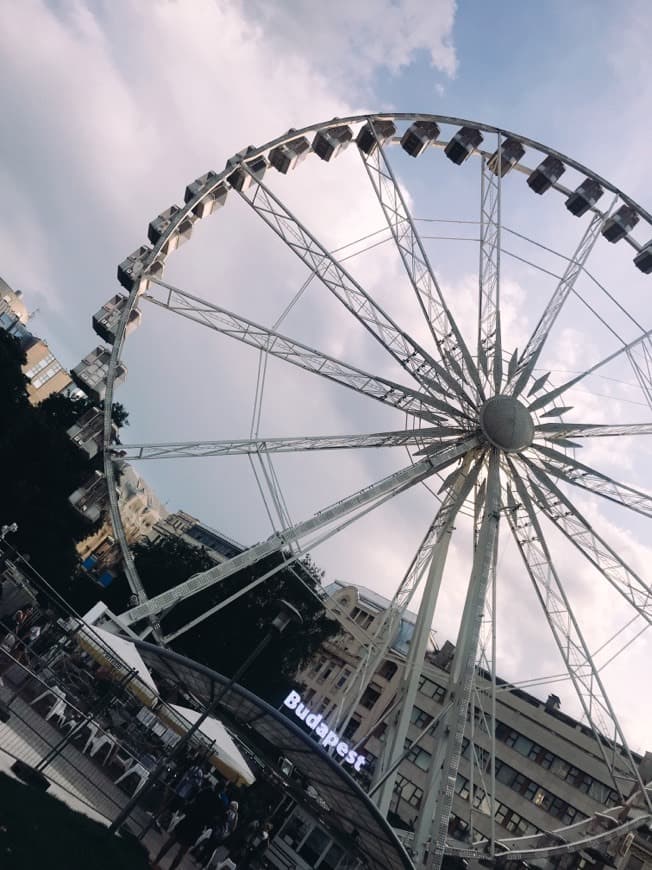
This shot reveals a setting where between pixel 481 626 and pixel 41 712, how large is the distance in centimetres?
1158

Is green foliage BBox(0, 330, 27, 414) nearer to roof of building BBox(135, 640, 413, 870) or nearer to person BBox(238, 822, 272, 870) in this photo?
roof of building BBox(135, 640, 413, 870)

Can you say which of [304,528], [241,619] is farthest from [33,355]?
[304,528]

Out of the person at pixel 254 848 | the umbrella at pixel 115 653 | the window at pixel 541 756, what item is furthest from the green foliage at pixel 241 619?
the umbrella at pixel 115 653

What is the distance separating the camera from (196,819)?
16.3 meters

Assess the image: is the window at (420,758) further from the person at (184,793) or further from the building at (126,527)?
the person at (184,793)

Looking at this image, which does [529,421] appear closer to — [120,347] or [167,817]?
[120,347]

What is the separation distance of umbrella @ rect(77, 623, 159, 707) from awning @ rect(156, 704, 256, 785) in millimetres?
1417

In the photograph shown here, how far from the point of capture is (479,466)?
23.9 metres

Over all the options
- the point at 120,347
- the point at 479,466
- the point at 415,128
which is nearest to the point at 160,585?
the point at 120,347

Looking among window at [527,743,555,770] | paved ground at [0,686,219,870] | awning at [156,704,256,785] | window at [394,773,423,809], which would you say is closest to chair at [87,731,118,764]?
→ paved ground at [0,686,219,870]

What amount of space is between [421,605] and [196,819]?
29.0 ft

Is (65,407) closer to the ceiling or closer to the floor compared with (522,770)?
closer to the floor

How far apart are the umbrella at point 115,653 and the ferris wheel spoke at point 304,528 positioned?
4.04 feet

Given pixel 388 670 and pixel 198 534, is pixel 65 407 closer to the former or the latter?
pixel 388 670
